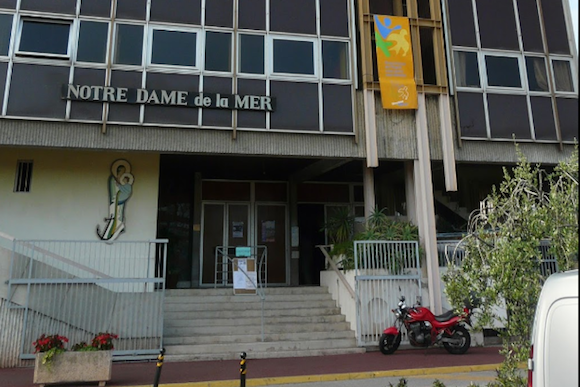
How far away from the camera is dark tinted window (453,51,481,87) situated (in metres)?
13.4

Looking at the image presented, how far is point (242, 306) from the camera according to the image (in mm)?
12273

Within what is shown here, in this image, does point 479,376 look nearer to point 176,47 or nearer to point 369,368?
point 369,368

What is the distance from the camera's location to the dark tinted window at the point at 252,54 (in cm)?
1224

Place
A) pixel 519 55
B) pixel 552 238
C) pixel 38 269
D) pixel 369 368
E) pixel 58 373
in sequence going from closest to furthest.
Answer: pixel 552 238 < pixel 58 373 < pixel 369 368 < pixel 38 269 < pixel 519 55

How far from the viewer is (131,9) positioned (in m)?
11.9

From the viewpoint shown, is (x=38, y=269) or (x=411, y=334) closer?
(x=38, y=269)

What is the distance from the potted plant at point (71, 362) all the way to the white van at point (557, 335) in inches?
276

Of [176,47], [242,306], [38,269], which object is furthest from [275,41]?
[38,269]

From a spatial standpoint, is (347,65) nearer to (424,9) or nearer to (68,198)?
(424,9)

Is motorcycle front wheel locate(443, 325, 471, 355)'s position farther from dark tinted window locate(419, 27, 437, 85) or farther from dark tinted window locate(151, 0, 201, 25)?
dark tinted window locate(151, 0, 201, 25)

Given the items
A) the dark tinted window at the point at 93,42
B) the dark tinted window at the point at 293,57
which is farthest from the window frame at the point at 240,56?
the dark tinted window at the point at 93,42

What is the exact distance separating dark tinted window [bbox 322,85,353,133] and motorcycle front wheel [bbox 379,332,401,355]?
17.5 feet

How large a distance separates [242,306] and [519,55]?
1091 cm

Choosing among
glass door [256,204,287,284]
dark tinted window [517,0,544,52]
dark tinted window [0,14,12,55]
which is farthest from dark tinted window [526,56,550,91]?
dark tinted window [0,14,12,55]
